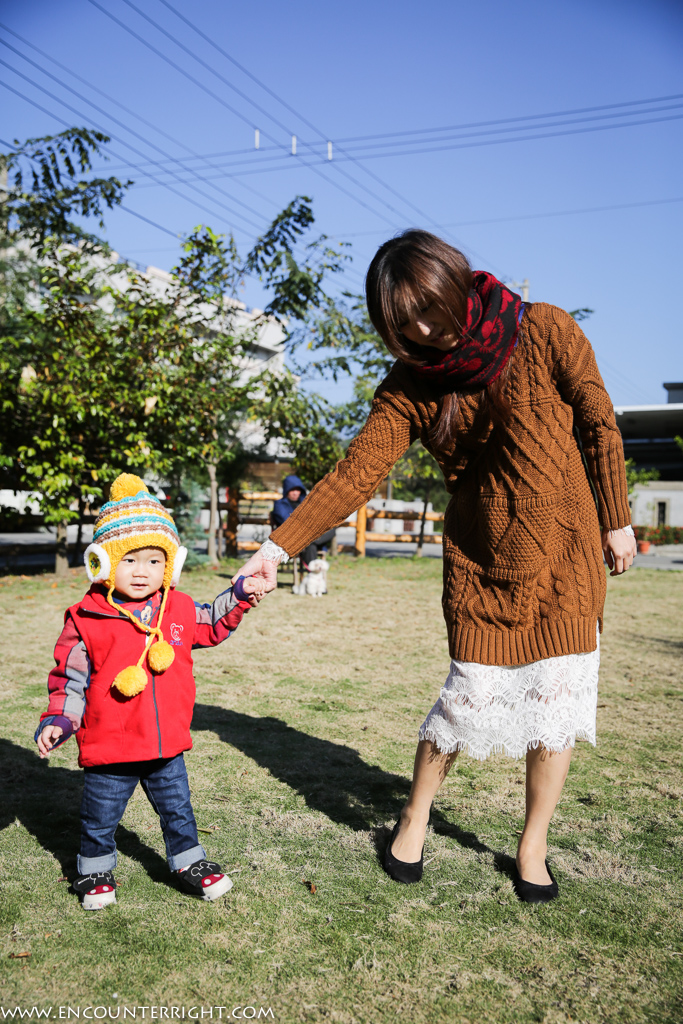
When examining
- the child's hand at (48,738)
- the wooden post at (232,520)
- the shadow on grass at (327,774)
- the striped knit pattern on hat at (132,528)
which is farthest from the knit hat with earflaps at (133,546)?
the wooden post at (232,520)

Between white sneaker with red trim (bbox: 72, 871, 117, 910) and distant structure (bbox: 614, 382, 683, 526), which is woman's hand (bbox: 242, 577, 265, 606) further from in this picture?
distant structure (bbox: 614, 382, 683, 526)

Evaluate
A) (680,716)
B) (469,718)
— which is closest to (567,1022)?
(469,718)

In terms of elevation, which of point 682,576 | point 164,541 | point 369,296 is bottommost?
point 682,576

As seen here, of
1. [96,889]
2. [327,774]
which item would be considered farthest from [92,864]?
[327,774]

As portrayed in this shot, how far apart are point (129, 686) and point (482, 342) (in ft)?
4.76

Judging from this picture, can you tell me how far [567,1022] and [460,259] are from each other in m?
1.98

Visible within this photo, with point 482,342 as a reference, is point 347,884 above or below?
below

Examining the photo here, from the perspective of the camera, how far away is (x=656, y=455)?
124ft

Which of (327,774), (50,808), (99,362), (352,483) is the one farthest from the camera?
(99,362)

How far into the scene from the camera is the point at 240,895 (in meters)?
2.39

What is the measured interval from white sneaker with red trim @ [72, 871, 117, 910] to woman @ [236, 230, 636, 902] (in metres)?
0.92

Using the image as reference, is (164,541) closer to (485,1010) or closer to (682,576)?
(485,1010)

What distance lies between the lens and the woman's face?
6.78 feet

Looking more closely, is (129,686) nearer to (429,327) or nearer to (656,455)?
(429,327)
